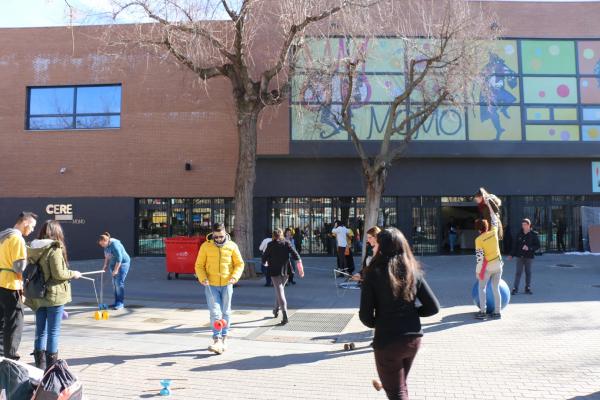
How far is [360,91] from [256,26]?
18.6 feet

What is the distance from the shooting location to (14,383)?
3.67 m

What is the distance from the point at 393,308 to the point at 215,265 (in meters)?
3.66

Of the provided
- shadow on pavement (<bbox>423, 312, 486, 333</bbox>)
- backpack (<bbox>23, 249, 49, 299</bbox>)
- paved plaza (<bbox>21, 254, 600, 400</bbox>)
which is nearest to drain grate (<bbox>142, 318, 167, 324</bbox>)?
paved plaza (<bbox>21, 254, 600, 400</bbox>)

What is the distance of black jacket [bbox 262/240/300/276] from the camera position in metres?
8.47

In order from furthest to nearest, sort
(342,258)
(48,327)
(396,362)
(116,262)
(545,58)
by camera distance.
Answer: (545,58) < (342,258) < (116,262) < (48,327) < (396,362)

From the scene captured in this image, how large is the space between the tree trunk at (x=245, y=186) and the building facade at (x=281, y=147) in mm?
4487

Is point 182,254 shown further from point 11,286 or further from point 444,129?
point 444,129

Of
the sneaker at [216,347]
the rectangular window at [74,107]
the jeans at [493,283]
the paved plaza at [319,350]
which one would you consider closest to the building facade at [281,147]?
the rectangular window at [74,107]

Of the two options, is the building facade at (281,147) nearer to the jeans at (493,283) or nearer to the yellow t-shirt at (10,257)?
the jeans at (493,283)

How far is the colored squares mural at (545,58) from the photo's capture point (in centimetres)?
1933

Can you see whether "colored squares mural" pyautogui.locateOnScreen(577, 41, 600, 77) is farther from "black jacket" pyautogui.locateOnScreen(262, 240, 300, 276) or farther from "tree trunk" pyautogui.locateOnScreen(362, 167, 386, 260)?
"black jacket" pyautogui.locateOnScreen(262, 240, 300, 276)

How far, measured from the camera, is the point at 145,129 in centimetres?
1975

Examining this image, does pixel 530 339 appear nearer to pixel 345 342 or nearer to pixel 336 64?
pixel 345 342

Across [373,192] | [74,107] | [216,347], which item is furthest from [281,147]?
[216,347]
